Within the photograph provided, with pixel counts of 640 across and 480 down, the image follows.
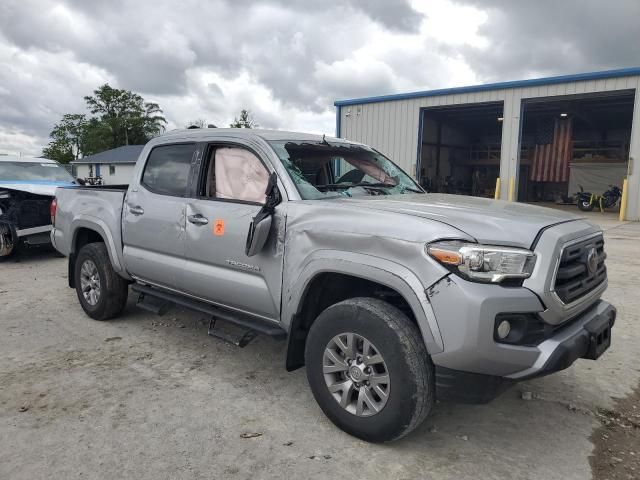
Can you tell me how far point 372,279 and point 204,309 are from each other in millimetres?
1686

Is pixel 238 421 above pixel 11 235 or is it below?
below

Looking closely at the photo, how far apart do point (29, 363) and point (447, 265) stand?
3.39 metres

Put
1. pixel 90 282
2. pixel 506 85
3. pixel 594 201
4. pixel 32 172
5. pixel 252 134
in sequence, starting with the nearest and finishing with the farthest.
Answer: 1. pixel 252 134
2. pixel 90 282
3. pixel 32 172
4. pixel 506 85
5. pixel 594 201

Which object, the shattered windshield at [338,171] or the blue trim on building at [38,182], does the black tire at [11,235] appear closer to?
the blue trim on building at [38,182]

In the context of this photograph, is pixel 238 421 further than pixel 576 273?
Yes

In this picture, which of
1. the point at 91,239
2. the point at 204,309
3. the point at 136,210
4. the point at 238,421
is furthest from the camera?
the point at 91,239

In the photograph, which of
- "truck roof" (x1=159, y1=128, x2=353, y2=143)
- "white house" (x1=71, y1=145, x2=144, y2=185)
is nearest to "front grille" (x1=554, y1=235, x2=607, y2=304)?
"truck roof" (x1=159, y1=128, x2=353, y2=143)

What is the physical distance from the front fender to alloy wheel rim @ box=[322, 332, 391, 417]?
0.33 metres

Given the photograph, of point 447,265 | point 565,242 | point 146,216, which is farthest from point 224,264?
point 565,242

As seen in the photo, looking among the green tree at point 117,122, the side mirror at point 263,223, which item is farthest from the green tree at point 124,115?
the side mirror at point 263,223

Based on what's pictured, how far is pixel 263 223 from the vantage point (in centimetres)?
318

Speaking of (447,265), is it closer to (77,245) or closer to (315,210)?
(315,210)

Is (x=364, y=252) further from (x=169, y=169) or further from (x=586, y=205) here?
(x=586, y=205)

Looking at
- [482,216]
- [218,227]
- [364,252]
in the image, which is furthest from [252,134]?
[482,216]
